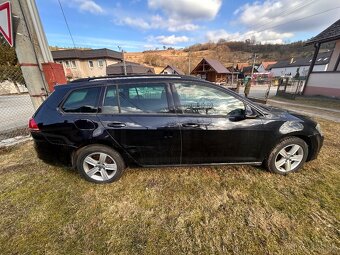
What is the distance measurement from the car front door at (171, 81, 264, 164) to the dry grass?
63 cm

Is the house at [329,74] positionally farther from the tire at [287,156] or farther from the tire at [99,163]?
the tire at [99,163]

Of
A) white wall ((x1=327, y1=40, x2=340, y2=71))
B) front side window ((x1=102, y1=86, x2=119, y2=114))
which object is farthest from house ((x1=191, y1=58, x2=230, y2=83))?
front side window ((x1=102, y1=86, x2=119, y2=114))

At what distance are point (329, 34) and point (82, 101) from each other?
51.5 feet

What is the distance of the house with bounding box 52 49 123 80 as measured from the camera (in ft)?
119

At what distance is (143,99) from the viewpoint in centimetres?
264

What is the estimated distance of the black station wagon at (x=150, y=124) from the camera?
2.59m

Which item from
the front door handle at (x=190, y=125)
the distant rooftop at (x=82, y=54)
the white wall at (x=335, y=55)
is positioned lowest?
the front door handle at (x=190, y=125)

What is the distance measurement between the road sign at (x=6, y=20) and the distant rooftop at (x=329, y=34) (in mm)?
15116

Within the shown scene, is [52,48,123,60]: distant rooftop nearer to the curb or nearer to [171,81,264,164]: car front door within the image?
the curb

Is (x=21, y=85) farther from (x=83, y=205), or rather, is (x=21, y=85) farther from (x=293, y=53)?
(x=293, y=53)

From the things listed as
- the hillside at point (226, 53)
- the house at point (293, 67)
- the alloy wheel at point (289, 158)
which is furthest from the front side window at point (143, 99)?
the hillside at point (226, 53)

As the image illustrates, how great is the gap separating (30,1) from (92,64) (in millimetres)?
37353

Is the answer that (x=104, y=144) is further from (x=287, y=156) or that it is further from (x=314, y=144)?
(x=314, y=144)

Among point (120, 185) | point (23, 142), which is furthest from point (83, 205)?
point (23, 142)
